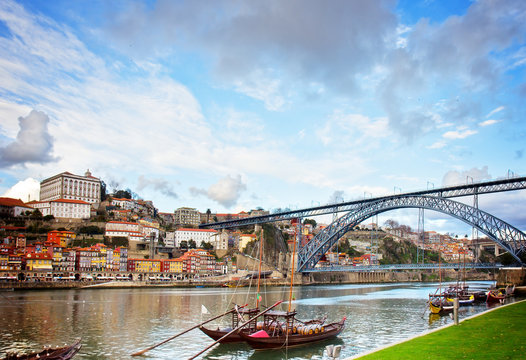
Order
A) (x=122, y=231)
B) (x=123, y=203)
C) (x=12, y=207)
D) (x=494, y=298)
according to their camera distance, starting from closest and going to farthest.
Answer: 1. (x=494, y=298)
2. (x=122, y=231)
3. (x=12, y=207)
4. (x=123, y=203)

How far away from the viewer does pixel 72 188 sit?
254ft

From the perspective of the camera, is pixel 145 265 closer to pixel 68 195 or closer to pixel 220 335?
pixel 68 195

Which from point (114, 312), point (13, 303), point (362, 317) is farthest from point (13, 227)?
point (362, 317)

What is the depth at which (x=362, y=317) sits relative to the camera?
81.1ft

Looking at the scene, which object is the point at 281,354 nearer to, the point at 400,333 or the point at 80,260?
the point at 400,333

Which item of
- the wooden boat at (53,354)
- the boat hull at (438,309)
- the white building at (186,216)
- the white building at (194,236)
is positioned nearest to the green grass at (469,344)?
the wooden boat at (53,354)

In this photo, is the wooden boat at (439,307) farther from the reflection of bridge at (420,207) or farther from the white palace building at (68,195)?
the white palace building at (68,195)

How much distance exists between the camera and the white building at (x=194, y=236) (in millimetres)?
77000

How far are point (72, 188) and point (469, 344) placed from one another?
76.6 meters

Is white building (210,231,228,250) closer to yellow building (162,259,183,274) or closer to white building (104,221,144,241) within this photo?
white building (104,221,144,241)

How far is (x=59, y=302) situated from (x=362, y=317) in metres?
20.5

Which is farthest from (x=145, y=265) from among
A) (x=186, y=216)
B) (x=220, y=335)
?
(x=220, y=335)

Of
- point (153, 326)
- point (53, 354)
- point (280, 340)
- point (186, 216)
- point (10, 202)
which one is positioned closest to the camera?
point (53, 354)

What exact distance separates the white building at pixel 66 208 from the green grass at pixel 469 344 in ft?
218
